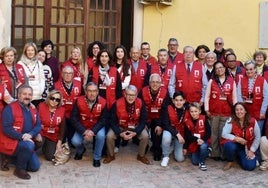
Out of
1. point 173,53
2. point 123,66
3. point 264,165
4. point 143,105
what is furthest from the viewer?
point 173,53

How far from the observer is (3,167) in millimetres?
6652

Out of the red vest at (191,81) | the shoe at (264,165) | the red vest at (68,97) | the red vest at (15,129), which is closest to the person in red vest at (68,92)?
the red vest at (68,97)

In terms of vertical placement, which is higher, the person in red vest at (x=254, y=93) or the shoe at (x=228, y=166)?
the person in red vest at (x=254, y=93)

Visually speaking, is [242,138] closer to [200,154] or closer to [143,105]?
[200,154]

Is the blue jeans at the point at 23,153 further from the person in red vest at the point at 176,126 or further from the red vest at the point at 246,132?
the red vest at the point at 246,132

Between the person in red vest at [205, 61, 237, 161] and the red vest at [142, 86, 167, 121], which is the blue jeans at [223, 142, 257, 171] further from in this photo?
the red vest at [142, 86, 167, 121]

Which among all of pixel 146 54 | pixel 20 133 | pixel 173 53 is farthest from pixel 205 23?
pixel 20 133

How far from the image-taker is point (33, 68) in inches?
284

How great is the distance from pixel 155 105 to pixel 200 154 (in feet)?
3.17

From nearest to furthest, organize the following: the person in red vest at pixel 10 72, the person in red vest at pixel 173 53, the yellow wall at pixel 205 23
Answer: the person in red vest at pixel 10 72 → the person in red vest at pixel 173 53 → the yellow wall at pixel 205 23

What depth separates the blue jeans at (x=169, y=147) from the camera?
7.23 meters

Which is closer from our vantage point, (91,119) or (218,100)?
(91,119)

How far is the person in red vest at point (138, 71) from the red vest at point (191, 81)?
19.5 inches

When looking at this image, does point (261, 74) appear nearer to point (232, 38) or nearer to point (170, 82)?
point (170, 82)
